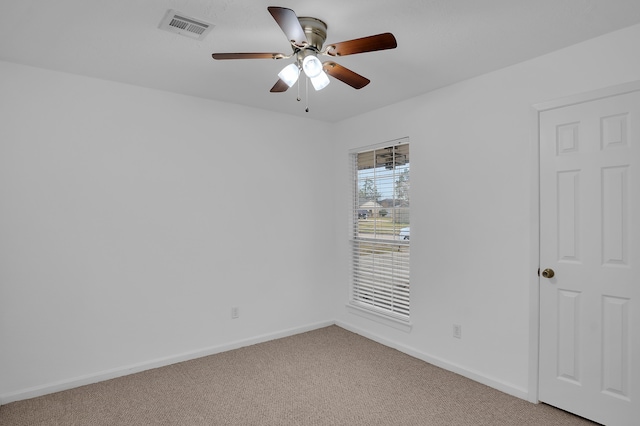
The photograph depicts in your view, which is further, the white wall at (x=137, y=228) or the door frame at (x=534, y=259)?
the white wall at (x=137, y=228)

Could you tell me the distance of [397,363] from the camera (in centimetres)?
352

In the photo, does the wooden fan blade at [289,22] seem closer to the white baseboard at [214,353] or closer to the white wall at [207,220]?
the white wall at [207,220]

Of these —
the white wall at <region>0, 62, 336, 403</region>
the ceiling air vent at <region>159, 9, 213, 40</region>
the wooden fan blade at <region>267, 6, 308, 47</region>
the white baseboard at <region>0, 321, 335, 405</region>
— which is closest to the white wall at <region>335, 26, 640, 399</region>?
the white baseboard at <region>0, 321, 335, 405</region>

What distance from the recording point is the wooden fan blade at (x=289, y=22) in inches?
64.9

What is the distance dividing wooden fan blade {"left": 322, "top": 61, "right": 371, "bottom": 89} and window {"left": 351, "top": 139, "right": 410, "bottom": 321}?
1.59 m

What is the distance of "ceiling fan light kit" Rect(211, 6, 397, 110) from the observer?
1803 millimetres

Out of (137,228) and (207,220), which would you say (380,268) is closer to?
(207,220)

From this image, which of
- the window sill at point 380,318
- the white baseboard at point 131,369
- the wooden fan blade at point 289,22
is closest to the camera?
the wooden fan blade at point 289,22

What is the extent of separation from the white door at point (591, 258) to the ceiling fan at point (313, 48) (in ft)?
5.02

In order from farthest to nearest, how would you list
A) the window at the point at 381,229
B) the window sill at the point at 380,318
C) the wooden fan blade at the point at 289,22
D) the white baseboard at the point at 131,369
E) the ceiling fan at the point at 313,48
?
1. the window at the point at 381,229
2. the window sill at the point at 380,318
3. the white baseboard at the point at 131,369
4. the ceiling fan at the point at 313,48
5. the wooden fan blade at the point at 289,22

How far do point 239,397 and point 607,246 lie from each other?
2.80 meters

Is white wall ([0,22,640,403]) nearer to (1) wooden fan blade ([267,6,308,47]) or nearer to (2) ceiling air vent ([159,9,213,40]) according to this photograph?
(2) ceiling air vent ([159,9,213,40])

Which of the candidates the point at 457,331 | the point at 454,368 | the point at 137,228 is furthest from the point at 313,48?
the point at 454,368

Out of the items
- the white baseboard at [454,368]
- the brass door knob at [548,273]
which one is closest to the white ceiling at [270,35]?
the brass door knob at [548,273]
